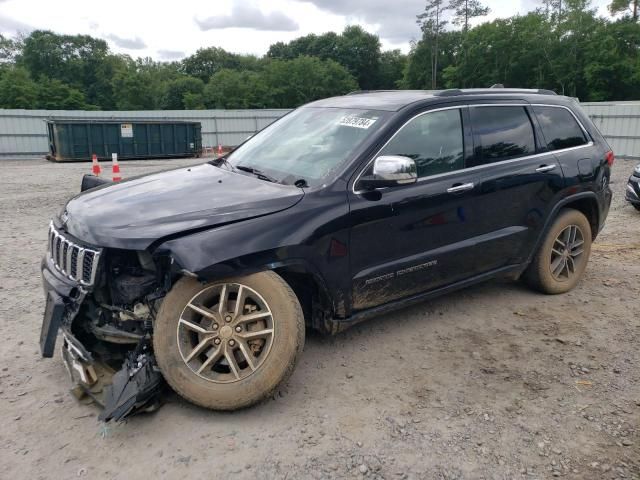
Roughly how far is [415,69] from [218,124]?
47.0m

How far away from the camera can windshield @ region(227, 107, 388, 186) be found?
354cm

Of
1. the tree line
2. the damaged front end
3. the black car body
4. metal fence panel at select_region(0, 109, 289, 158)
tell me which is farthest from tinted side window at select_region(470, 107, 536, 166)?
the tree line

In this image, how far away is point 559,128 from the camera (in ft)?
15.4

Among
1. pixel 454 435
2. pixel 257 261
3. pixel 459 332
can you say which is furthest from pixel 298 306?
pixel 459 332

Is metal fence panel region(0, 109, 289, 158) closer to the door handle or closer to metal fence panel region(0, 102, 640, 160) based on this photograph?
metal fence panel region(0, 102, 640, 160)

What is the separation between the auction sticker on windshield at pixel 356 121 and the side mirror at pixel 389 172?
0.37 m

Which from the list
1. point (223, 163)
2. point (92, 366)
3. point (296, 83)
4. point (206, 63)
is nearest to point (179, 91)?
point (296, 83)

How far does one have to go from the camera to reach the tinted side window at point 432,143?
12.0 feet

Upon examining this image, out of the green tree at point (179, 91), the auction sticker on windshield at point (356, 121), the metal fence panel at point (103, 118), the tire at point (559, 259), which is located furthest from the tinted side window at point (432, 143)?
the green tree at point (179, 91)

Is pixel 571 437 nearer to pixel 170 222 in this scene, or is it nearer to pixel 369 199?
pixel 369 199

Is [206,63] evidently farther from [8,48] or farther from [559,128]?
[559,128]

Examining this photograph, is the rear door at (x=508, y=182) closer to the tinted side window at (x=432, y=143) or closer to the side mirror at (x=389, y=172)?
the tinted side window at (x=432, y=143)

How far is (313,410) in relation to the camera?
3125 mm

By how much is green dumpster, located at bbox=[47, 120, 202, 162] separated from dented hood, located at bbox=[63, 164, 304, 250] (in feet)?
56.6
